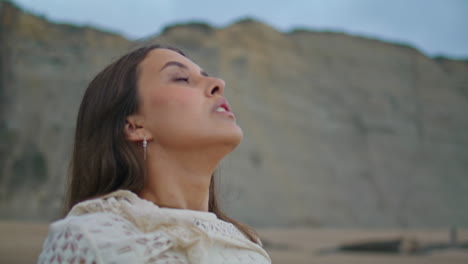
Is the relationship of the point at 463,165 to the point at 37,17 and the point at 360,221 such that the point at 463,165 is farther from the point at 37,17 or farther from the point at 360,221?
the point at 37,17

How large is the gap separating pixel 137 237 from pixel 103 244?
0.29ft

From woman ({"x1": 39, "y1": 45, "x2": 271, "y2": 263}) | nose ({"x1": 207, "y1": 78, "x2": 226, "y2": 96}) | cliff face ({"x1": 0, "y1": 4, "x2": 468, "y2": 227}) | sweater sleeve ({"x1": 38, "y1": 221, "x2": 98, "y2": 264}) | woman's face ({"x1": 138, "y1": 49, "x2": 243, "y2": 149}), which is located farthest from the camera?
cliff face ({"x1": 0, "y1": 4, "x2": 468, "y2": 227})

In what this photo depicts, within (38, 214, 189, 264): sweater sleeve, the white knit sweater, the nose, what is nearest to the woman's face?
the nose

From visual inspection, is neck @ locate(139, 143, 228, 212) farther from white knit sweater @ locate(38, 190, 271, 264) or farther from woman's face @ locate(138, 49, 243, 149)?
white knit sweater @ locate(38, 190, 271, 264)

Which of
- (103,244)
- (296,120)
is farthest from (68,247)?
(296,120)

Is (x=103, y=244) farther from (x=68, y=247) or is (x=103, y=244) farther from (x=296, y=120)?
(x=296, y=120)

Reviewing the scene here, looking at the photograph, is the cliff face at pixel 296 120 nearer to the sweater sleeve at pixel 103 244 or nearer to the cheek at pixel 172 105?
the cheek at pixel 172 105

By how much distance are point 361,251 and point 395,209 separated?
15.5 meters

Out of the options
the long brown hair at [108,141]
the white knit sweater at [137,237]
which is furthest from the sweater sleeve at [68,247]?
the long brown hair at [108,141]

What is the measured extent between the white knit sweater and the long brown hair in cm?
15

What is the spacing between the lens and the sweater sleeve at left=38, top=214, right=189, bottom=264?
1.26 meters

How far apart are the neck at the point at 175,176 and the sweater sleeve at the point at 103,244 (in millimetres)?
286

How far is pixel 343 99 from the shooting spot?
2931 centimetres

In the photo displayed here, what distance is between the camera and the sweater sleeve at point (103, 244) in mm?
1262
